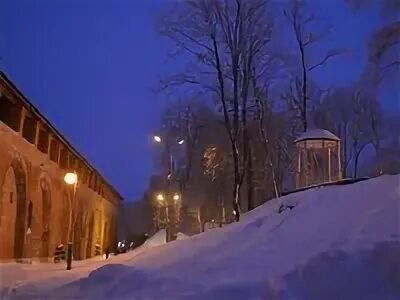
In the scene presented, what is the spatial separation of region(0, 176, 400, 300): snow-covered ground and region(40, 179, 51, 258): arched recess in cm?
1583

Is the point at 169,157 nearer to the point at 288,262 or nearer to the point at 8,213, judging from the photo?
the point at 8,213

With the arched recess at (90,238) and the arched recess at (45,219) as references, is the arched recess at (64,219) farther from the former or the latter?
the arched recess at (90,238)

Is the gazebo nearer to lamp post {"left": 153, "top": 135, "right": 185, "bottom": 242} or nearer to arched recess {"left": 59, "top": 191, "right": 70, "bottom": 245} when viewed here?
lamp post {"left": 153, "top": 135, "right": 185, "bottom": 242}

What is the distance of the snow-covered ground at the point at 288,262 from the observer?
9.29 metres

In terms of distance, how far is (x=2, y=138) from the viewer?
2212 cm

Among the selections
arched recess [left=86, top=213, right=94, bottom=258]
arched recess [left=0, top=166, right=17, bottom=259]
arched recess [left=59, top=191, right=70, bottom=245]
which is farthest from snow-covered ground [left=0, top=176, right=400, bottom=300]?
arched recess [left=86, top=213, right=94, bottom=258]

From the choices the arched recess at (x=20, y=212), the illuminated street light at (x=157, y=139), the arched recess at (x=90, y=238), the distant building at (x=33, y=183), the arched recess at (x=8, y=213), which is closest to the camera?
the arched recess at (x=8, y=213)

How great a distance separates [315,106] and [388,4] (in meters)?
21.6

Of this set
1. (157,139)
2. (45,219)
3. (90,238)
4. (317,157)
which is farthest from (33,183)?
(90,238)

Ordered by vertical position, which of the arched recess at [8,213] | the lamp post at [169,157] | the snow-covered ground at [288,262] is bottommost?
the snow-covered ground at [288,262]

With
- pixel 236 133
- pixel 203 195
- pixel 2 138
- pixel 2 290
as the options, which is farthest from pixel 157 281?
pixel 203 195

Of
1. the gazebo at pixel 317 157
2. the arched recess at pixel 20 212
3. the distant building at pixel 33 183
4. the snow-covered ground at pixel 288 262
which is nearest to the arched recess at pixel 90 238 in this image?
the distant building at pixel 33 183

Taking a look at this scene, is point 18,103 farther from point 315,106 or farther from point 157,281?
point 315,106

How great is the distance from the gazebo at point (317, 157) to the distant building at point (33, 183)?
38.7 feet
